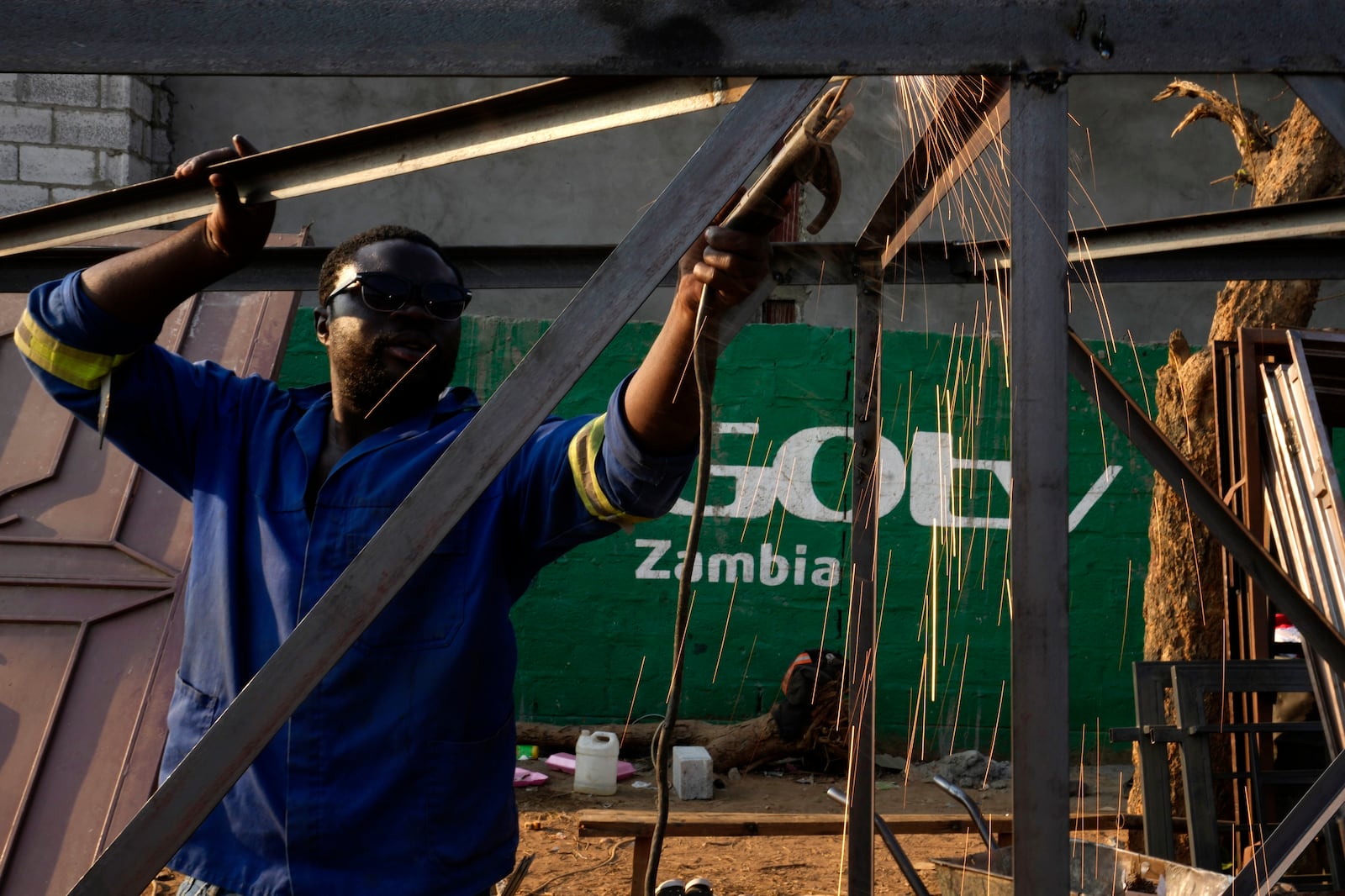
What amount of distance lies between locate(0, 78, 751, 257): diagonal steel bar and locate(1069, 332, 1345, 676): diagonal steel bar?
1.36 meters

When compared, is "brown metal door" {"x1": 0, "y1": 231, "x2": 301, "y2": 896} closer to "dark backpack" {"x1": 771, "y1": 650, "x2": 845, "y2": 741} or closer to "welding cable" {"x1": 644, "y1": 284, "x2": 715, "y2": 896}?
"welding cable" {"x1": 644, "y1": 284, "x2": 715, "y2": 896}

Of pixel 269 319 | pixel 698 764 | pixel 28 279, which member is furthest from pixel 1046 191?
pixel 698 764

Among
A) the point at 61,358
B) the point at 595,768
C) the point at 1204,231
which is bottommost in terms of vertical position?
the point at 595,768

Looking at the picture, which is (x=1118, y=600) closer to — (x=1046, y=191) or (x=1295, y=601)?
(x=1295, y=601)

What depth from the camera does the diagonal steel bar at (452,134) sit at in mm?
1449

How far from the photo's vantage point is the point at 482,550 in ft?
6.36

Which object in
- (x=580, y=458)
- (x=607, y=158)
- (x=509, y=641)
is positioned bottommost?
(x=509, y=641)

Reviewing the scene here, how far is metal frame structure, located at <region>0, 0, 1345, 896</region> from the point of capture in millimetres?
1341

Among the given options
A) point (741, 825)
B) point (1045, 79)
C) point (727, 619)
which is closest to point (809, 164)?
point (1045, 79)

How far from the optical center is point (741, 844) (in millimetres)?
5504

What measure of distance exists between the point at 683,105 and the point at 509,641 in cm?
96

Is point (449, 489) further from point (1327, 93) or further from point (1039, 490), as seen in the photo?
point (1327, 93)

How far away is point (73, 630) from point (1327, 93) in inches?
165

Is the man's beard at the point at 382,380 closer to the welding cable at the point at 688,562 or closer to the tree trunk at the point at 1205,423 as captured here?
the welding cable at the point at 688,562
